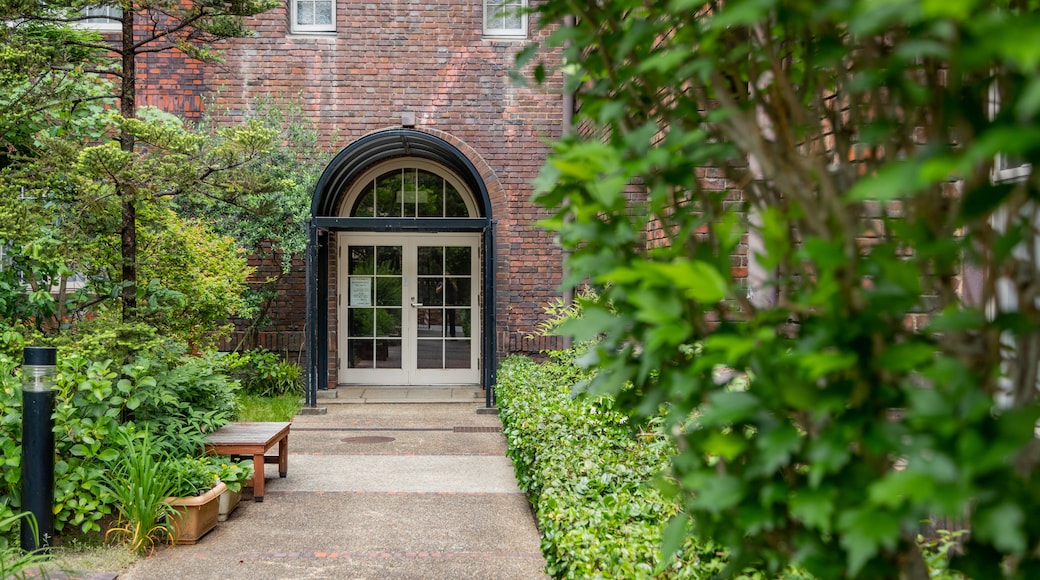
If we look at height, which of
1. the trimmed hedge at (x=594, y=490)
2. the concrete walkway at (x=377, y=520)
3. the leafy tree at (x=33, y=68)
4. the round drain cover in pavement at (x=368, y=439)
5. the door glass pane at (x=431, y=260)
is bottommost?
the concrete walkway at (x=377, y=520)

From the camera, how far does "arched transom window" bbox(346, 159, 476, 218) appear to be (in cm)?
1198

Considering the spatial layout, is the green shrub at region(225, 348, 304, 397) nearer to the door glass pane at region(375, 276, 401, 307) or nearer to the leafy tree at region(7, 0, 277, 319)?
the door glass pane at region(375, 276, 401, 307)

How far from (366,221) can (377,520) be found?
511cm

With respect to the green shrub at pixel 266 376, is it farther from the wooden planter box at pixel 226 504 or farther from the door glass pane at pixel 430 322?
the wooden planter box at pixel 226 504

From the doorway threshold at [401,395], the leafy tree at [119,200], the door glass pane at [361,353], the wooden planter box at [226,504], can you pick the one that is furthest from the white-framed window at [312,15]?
the wooden planter box at [226,504]

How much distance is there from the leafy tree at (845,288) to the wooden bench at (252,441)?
4.56 metres

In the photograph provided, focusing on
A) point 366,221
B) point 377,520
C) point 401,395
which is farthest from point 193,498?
point 401,395

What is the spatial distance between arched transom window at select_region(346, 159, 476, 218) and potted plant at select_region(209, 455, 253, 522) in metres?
6.88

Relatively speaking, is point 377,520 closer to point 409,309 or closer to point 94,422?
point 94,422

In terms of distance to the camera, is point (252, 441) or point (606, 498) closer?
point (606, 498)

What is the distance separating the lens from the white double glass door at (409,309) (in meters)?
12.1

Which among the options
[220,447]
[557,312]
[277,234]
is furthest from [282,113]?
[220,447]

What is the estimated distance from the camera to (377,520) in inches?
211

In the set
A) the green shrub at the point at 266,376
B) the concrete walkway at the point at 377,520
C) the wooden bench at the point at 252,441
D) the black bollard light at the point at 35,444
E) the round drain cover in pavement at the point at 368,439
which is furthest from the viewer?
the green shrub at the point at 266,376
